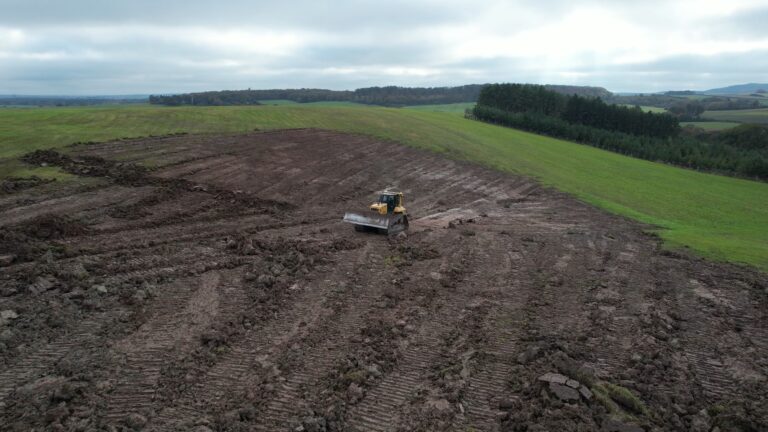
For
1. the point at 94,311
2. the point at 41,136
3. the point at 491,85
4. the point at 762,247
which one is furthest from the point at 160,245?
the point at 491,85

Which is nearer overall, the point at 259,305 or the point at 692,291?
the point at 259,305

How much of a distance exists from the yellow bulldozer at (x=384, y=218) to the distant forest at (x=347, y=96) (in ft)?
293

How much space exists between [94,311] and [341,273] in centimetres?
687

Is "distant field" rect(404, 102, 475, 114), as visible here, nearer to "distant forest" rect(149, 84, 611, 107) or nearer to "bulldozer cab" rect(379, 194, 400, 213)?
"distant forest" rect(149, 84, 611, 107)

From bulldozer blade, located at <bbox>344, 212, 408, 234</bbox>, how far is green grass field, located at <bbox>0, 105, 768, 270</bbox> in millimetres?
12115

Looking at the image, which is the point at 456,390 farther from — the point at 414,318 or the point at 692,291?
the point at 692,291

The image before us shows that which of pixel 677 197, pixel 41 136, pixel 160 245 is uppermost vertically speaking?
pixel 41 136

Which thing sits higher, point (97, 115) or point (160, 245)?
point (97, 115)

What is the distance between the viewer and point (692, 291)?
1627 centimetres

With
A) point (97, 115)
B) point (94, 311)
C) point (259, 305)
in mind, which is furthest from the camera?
point (97, 115)

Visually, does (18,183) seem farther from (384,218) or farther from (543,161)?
(543,161)

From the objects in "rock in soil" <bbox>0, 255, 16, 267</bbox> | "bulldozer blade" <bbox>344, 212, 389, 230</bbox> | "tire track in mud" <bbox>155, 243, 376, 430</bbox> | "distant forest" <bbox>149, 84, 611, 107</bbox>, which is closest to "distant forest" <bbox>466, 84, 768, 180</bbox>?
"distant forest" <bbox>149, 84, 611, 107</bbox>

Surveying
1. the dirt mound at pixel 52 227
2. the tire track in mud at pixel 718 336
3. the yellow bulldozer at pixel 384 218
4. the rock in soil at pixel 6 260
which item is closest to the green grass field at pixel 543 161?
the tire track in mud at pixel 718 336

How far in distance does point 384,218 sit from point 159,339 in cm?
1105
